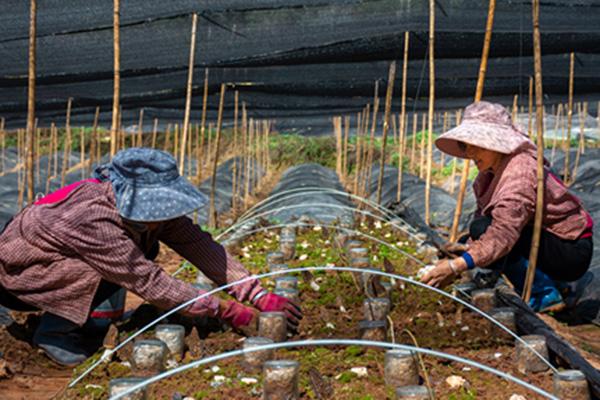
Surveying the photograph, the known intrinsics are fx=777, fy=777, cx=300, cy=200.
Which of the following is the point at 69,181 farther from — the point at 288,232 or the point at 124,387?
the point at 124,387

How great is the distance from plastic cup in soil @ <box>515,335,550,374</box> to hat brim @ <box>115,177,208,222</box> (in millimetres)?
1222

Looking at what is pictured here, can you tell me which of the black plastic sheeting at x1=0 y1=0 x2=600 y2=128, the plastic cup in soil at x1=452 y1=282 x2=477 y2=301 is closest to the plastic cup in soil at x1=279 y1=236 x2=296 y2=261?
the plastic cup in soil at x1=452 y1=282 x2=477 y2=301

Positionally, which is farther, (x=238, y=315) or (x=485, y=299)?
(x=485, y=299)

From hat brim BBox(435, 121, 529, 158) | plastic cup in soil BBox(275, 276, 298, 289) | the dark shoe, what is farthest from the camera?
plastic cup in soil BBox(275, 276, 298, 289)

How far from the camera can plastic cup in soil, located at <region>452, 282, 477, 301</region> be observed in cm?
341

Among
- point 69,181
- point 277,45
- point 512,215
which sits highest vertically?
point 277,45

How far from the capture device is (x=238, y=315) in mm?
2982

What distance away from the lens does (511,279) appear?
12.1 ft

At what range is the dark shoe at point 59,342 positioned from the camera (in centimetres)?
300

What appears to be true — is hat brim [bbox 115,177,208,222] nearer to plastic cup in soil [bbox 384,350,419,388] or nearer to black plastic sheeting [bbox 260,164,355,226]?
plastic cup in soil [bbox 384,350,419,388]

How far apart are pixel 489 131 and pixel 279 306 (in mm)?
1115

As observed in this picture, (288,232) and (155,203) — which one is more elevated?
(155,203)

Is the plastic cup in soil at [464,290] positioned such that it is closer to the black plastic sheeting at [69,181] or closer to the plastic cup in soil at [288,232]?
the plastic cup in soil at [288,232]

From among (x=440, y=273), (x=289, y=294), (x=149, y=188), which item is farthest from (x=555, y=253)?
(x=149, y=188)
